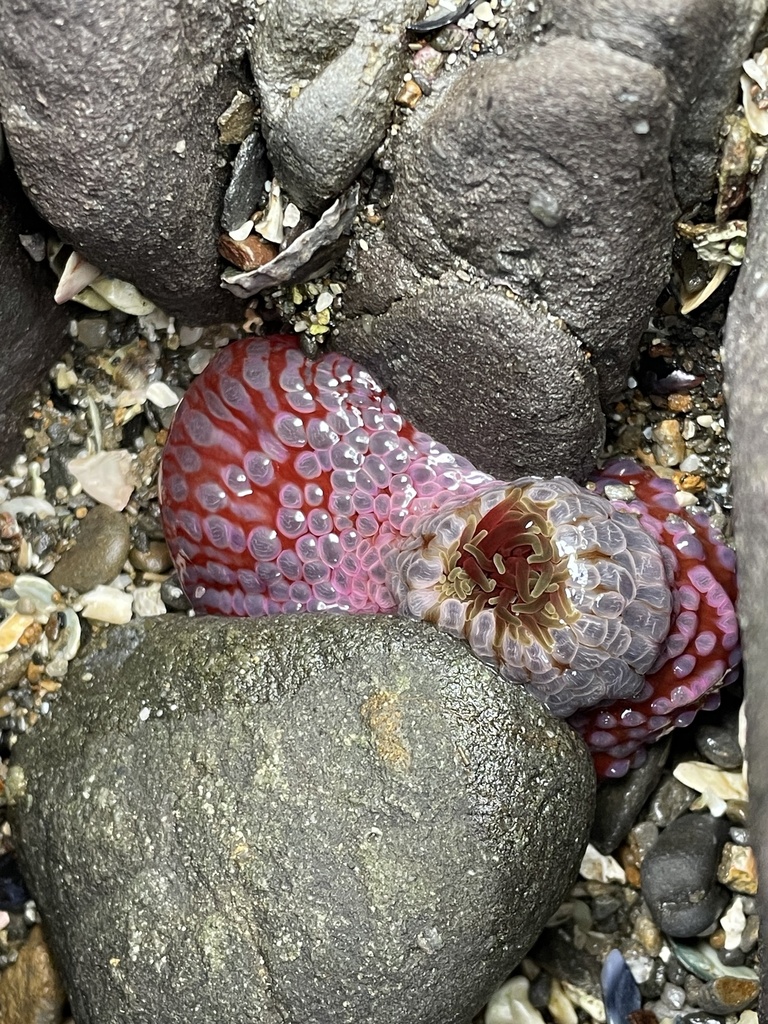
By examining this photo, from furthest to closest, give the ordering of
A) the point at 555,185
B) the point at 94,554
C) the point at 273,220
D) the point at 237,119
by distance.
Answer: the point at 94,554, the point at 273,220, the point at 237,119, the point at 555,185

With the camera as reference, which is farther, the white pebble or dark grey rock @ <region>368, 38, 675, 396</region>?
the white pebble

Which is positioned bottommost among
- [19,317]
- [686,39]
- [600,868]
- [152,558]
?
[600,868]

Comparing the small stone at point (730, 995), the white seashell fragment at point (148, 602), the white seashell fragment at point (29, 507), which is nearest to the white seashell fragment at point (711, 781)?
the small stone at point (730, 995)

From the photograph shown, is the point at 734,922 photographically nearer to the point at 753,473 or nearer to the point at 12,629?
the point at 753,473

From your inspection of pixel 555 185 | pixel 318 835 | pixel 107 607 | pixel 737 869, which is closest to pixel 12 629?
pixel 107 607

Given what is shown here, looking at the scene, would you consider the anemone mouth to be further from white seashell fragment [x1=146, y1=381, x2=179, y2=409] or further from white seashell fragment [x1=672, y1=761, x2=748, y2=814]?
white seashell fragment [x1=146, y1=381, x2=179, y2=409]

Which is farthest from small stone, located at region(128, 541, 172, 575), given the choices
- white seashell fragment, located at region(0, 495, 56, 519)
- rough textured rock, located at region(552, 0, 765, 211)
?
rough textured rock, located at region(552, 0, 765, 211)
